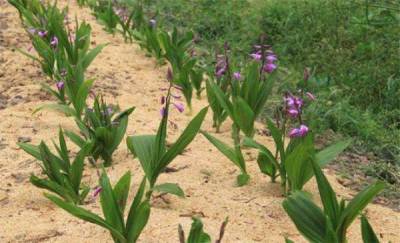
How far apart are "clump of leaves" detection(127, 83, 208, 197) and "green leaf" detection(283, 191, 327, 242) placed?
1.75 ft

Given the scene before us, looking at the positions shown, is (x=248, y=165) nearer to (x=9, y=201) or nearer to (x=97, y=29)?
(x=9, y=201)

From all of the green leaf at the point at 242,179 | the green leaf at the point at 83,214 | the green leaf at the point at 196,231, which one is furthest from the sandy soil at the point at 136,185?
the green leaf at the point at 196,231

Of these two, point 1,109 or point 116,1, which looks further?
point 116,1

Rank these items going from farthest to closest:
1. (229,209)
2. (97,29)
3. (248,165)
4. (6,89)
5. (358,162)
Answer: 1. (97,29)
2. (6,89)
3. (358,162)
4. (248,165)
5. (229,209)

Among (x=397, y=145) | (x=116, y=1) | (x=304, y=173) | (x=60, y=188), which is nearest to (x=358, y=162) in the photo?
(x=397, y=145)

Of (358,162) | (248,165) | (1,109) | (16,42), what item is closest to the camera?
(248,165)

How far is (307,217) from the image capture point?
206cm

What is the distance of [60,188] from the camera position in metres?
2.50

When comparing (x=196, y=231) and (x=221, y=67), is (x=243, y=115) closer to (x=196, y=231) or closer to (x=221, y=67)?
(x=221, y=67)

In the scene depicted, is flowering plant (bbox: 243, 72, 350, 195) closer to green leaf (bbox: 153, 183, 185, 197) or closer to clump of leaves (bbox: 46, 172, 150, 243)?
green leaf (bbox: 153, 183, 185, 197)

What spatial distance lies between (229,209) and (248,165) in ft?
1.64

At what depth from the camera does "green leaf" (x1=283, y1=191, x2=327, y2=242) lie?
80.7 inches

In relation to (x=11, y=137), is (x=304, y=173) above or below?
above

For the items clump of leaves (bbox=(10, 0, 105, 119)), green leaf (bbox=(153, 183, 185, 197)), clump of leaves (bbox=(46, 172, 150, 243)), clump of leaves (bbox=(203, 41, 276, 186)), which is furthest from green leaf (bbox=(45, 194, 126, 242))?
clump of leaves (bbox=(10, 0, 105, 119))
